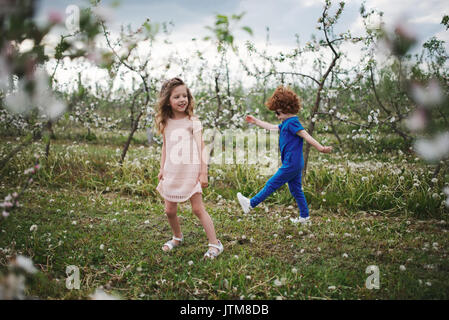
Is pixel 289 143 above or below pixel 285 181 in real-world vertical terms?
above

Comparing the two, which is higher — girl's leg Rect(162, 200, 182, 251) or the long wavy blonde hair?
the long wavy blonde hair

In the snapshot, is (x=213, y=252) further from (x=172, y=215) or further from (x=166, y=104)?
(x=166, y=104)

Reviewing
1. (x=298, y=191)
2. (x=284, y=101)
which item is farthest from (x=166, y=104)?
(x=298, y=191)

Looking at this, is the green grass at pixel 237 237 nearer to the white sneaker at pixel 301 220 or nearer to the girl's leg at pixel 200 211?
the white sneaker at pixel 301 220

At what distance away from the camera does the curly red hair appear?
363 centimetres

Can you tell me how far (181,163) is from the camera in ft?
9.41

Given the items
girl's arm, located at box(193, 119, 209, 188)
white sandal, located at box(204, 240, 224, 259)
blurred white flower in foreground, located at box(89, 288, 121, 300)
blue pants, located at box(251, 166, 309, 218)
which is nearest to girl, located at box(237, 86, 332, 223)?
blue pants, located at box(251, 166, 309, 218)

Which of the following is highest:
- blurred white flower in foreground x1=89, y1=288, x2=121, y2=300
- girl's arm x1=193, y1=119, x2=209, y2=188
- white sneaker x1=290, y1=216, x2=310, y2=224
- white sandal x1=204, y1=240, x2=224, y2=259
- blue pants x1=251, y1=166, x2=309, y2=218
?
girl's arm x1=193, y1=119, x2=209, y2=188

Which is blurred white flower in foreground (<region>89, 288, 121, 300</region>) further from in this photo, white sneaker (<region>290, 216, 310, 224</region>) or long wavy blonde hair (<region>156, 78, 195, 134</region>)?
white sneaker (<region>290, 216, 310, 224</region>)

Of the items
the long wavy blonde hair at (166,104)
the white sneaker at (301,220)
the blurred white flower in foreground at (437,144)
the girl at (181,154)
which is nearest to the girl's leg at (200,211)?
the girl at (181,154)

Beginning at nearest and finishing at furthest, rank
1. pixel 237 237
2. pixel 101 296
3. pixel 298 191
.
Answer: pixel 101 296 → pixel 237 237 → pixel 298 191

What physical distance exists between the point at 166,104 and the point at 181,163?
0.61m

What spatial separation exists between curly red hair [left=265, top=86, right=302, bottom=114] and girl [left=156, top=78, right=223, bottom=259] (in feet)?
3.73

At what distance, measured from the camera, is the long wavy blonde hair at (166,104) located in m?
2.94
